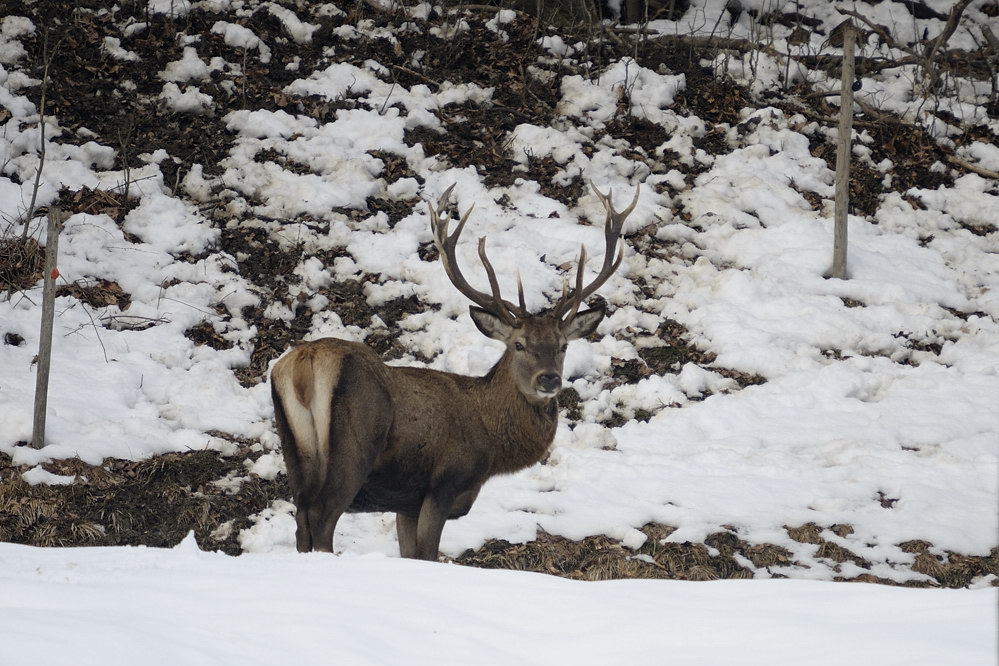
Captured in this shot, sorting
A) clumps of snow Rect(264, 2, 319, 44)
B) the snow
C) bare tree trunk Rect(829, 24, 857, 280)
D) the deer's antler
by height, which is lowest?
the snow

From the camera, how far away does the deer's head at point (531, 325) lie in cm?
655

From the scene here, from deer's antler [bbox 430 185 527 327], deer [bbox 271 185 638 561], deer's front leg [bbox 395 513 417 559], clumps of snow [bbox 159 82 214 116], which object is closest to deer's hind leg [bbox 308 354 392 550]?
deer [bbox 271 185 638 561]

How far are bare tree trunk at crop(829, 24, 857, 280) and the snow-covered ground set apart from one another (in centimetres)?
24

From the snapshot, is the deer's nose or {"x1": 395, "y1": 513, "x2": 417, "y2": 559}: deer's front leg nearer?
{"x1": 395, "y1": 513, "x2": 417, "y2": 559}: deer's front leg

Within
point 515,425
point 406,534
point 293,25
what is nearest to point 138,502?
point 406,534

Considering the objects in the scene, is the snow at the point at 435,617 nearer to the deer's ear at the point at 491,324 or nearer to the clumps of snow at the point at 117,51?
the deer's ear at the point at 491,324

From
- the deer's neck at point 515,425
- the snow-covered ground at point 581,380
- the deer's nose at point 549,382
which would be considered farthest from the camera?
the deer's neck at point 515,425

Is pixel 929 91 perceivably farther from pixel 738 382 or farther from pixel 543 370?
pixel 543 370

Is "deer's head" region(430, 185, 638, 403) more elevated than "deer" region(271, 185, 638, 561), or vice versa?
"deer's head" region(430, 185, 638, 403)

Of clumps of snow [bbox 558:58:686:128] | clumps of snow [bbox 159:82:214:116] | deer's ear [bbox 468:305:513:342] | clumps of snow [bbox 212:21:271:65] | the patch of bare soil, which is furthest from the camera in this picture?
clumps of snow [bbox 212:21:271:65]

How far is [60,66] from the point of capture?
11.2 m

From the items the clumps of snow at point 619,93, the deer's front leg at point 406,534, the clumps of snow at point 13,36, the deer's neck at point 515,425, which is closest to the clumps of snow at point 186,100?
the clumps of snow at point 13,36

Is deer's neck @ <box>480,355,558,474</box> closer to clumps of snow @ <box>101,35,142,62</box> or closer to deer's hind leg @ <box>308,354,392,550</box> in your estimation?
deer's hind leg @ <box>308,354,392,550</box>

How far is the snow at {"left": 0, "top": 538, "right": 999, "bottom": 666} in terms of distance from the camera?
2.48 meters
